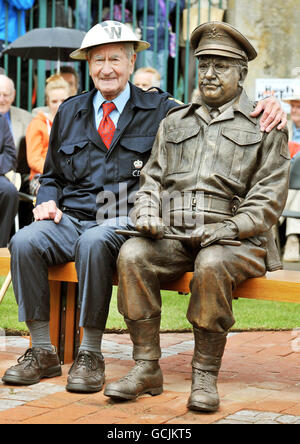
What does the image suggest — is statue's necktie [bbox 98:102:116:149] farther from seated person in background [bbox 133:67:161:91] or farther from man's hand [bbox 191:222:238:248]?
seated person in background [bbox 133:67:161:91]

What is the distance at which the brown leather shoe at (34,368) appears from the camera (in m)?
4.46

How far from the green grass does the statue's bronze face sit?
6.93ft

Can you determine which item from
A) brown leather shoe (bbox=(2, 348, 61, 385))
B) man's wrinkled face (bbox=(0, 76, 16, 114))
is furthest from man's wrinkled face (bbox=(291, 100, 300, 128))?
brown leather shoe (bbox=(2, 348, 61, 385))

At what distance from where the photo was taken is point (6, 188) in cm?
779

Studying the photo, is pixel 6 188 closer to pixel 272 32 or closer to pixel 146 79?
pixel 146 79

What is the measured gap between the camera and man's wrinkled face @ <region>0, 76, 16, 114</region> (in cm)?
862

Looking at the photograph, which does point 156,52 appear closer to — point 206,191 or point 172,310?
point 172,310

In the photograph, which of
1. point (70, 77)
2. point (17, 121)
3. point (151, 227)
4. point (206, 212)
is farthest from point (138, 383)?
point (70, 77)

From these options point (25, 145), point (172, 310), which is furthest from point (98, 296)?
point (25, 145)

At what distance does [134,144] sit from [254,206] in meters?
0.98

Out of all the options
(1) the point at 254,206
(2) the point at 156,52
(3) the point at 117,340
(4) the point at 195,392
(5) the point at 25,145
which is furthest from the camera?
(2) the point at 156,52

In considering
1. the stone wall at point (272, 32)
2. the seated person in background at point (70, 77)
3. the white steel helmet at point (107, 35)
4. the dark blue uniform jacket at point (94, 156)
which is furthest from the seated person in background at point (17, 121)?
the white steel helmet at point (107, 35)

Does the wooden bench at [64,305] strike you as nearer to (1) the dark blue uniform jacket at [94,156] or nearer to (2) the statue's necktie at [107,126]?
(1) the dark blue uniform jacket at [94,156]
